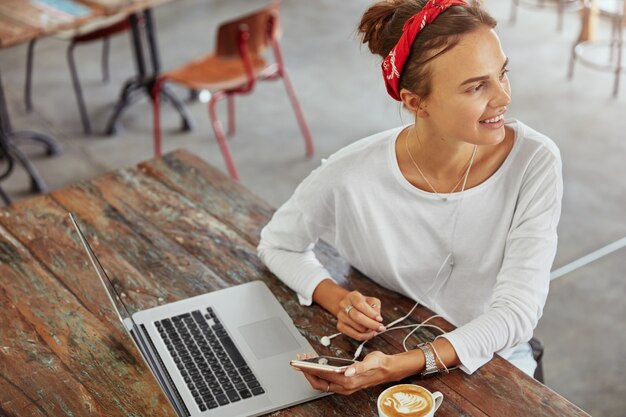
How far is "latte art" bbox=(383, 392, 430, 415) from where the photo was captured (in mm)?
1348

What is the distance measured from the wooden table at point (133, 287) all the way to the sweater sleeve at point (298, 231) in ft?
0.14

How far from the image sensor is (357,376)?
4.73 ft

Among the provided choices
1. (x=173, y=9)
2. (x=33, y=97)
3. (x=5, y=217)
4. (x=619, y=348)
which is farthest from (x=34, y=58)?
(x=619, y=348)

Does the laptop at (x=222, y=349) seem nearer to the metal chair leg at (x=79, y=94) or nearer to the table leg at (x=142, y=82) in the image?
the table leg at (x=142, y=82)

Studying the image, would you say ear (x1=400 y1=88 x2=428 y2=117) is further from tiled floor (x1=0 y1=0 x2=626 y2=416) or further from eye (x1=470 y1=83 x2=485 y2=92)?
tiled floor (x1=0 y1=0 x2=626 y2=416)

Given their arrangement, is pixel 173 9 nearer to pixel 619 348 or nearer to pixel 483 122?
pixel 619 348

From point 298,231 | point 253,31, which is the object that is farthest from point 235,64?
point 298,231

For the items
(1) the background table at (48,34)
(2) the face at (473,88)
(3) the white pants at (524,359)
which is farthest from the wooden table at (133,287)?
(1) the background table at (48,34)

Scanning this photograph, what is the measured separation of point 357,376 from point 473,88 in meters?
0.55

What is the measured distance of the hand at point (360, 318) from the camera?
62.9 inches

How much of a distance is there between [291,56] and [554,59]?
1.45 meters

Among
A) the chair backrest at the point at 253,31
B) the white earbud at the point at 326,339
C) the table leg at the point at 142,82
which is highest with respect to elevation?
the white earbud at the point at 326,339

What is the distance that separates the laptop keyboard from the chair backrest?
6.81 feet

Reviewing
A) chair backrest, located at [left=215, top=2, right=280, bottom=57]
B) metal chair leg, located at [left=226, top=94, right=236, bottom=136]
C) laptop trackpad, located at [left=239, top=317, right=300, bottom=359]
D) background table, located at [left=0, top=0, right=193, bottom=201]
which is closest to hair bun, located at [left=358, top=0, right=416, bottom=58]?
laptop trackpad, located at [left=239, top=317, right=300, bottom=359]
